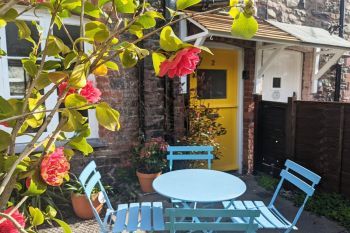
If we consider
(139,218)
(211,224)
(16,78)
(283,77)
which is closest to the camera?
(211,224)

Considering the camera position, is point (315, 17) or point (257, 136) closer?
point (257, 136)

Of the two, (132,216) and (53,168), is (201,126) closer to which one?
(132,216)

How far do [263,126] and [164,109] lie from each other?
1878 millimetres

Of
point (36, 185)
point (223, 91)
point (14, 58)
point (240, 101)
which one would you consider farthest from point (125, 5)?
point (240, 101)

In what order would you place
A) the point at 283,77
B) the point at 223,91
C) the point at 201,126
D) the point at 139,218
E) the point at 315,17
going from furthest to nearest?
the point at 315,17
the point at 283,77
the point at 223,91
the point at 201,126
the point at 139,218

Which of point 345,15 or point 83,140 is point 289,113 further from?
point 83,140

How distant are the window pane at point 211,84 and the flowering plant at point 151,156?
4.08 ft

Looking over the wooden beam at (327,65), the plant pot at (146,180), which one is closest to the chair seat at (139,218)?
the plant pot at (146,180)

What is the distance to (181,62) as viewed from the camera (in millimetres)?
975

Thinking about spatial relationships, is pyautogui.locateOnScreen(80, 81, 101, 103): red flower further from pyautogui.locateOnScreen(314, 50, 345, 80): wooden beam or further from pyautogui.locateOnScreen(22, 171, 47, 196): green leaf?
pyautogui.locateOnScreen(314, 50, 345, 80): wooden beam

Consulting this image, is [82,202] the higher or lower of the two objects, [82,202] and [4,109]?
the lower

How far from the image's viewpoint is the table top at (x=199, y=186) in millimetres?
2609

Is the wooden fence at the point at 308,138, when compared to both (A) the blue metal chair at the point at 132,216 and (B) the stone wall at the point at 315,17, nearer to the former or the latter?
(B) the stone wall at the point at 315,17

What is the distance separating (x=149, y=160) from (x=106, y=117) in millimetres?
3325
